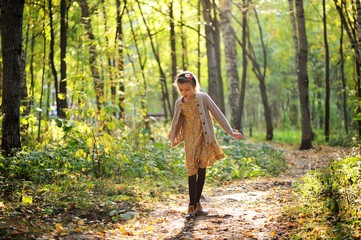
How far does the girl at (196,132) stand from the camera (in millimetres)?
7258

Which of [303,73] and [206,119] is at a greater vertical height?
[303,73]

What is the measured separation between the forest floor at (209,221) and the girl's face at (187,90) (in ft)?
5.89

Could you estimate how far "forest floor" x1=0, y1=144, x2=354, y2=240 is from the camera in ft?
19.5

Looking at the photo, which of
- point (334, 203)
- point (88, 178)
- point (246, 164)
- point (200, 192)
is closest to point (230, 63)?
point (246, 164)

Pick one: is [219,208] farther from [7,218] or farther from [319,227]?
[7,218]

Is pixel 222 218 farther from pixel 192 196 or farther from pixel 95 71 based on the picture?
pixel 95 71

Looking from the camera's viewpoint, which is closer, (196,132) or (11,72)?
(196,132)

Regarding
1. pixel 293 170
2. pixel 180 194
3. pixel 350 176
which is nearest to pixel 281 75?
pixel 293 170

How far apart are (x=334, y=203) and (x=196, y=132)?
7.80 ft

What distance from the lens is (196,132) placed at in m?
7.37

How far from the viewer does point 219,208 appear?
7.94 m

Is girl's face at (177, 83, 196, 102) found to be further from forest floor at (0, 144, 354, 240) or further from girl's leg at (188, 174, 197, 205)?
forest floor at (0, 144, 354, 240)

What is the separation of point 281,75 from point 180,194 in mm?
34074

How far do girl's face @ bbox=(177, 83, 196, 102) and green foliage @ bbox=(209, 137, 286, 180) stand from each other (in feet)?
15.4
